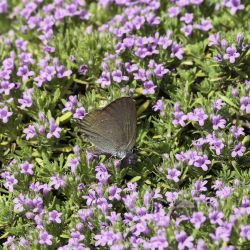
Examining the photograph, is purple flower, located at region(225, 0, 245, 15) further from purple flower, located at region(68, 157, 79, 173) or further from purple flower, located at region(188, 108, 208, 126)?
purple flower, located at region(68, 157, 79, 173)

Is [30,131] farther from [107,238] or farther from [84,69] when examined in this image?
[107,238]

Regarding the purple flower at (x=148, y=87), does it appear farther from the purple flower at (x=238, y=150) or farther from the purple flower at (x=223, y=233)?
the purple flower at (x=223, y=233)

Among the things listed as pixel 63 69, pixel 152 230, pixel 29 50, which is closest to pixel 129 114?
pixel 152 230

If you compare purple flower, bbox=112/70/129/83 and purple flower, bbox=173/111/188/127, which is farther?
purple flower, bbox=112/70/129/83

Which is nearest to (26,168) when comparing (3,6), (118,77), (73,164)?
(73,164)

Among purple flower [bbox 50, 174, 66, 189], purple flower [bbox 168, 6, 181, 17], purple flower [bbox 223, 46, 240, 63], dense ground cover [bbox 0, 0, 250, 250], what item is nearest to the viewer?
dense ground cover [bbox 0, 0, 250, 250]

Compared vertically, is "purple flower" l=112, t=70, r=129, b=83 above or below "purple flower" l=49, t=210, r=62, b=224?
above

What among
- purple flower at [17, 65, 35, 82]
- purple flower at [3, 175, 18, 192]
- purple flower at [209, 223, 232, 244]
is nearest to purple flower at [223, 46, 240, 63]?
purple flower at [209, 223, 232, 244]
